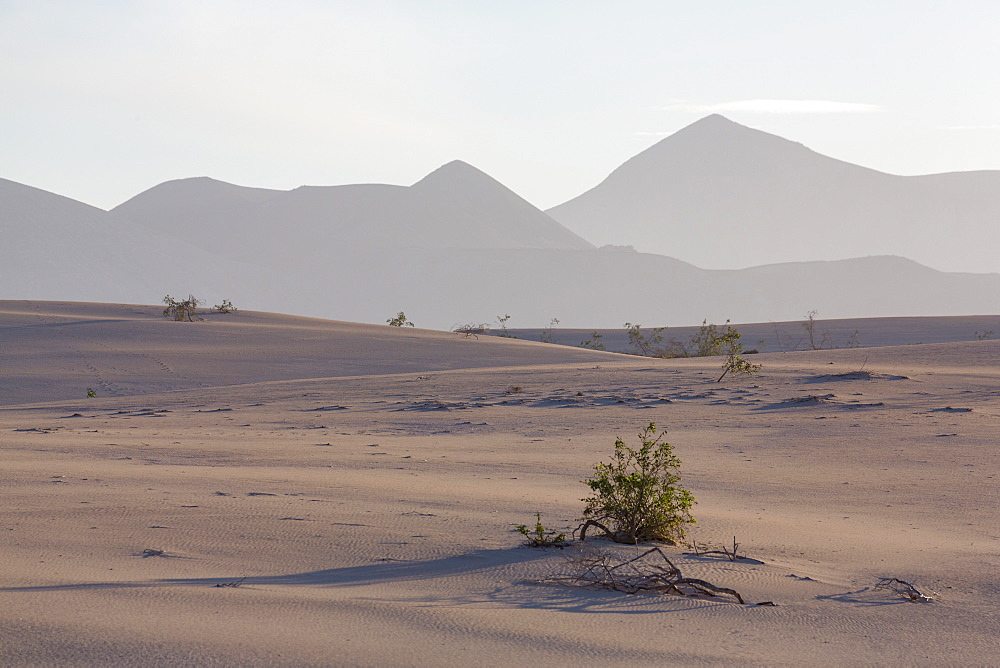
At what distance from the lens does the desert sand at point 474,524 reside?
3.29 m

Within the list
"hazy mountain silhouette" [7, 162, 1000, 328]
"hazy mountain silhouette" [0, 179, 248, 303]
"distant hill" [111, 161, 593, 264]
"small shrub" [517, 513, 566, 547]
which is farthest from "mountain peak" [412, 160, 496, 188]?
"small shrub" [517, 513, 566, 547]

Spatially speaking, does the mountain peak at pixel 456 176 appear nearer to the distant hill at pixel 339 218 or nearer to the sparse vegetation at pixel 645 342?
the distant hill at pixel 339 218

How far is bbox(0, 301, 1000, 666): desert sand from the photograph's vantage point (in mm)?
3291

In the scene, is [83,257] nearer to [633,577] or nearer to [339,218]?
[339,218]

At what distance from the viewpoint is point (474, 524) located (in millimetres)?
5285

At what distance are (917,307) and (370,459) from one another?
124 metres

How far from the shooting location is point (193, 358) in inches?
810

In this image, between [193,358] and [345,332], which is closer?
[193,358]

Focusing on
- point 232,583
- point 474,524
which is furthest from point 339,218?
point 232,583

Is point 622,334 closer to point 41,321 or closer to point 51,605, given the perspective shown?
point 41,321

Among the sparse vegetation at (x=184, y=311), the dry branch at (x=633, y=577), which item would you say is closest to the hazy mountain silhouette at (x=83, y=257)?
the sparse vegetation at (x=184, y=311)

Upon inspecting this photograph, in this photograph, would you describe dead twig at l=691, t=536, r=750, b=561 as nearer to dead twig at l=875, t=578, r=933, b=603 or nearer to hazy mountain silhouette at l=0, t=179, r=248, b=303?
dead twig at l=875, t=578, r=933, b=603

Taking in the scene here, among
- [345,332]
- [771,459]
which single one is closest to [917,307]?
[345,332]

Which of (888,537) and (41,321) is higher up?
(41,321)
